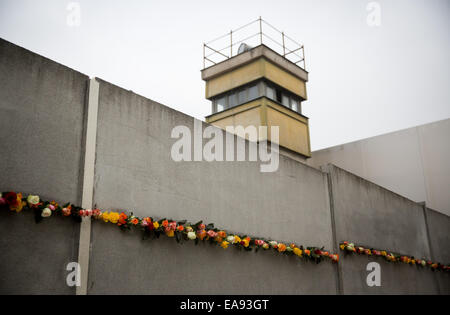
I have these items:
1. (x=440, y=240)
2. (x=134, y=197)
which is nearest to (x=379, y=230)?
(x=440, y=240)

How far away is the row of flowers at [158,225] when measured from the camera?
15.3ft

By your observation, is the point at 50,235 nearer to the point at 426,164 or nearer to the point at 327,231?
the point at 327,231

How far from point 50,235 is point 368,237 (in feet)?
24.8

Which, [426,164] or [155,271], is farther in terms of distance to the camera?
[426,164]

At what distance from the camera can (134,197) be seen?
19.0ft

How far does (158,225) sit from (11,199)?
6.00 ft

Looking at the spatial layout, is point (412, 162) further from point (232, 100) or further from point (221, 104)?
point (221, 104)

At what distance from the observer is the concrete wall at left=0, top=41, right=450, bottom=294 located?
15.8ft

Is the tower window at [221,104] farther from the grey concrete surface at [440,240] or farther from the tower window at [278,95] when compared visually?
the grey concrete surface at [440,240]

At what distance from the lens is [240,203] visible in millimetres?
7430

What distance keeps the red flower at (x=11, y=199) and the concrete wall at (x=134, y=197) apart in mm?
157

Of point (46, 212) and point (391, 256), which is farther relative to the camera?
point (391, 256)

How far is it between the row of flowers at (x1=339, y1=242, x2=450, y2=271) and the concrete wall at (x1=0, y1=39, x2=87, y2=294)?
240 inches

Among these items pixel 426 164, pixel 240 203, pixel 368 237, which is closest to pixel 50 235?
pixel 240 203
